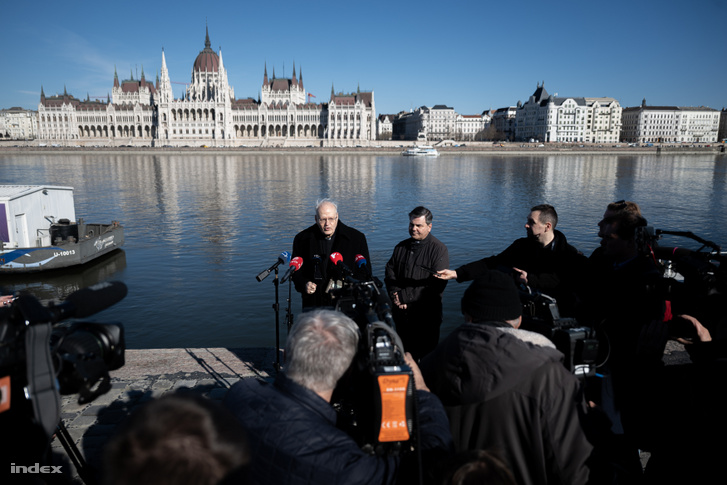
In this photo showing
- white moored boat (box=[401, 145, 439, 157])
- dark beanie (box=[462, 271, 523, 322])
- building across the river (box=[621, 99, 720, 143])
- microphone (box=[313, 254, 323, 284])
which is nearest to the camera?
dark beanie (box=[462, 271, 523, 322])

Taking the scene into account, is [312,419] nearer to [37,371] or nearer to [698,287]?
[37,371]

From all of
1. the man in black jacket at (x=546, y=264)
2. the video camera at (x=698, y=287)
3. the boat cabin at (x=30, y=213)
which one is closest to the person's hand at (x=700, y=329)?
the video camera at (x=698, y=287)

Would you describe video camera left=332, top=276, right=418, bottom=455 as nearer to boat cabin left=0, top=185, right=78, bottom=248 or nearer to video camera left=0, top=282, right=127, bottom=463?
video camera left=0, top=282, right=127, bottom=463

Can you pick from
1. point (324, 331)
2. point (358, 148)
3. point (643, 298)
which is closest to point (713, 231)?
point (643, 298)

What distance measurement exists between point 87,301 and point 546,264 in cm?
331

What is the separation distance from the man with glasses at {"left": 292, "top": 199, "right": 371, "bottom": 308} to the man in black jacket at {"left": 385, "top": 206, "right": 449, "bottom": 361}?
40 cm

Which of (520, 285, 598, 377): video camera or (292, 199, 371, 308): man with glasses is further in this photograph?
(292, 199, 371, 308): man with glasses

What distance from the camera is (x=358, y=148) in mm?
91250

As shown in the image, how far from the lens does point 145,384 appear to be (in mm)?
4062

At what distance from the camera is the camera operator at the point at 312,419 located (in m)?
1.50

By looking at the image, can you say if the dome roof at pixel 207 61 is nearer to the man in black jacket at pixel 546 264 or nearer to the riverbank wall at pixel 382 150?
the riverbank wall at pixel 382 150

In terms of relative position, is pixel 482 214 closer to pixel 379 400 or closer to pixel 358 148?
pixel 379 400

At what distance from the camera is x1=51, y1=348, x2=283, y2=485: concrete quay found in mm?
3119

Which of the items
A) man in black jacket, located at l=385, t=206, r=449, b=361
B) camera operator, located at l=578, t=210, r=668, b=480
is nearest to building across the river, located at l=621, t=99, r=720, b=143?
man in black jacket, located at l=385, t=206, r=449, b=361
